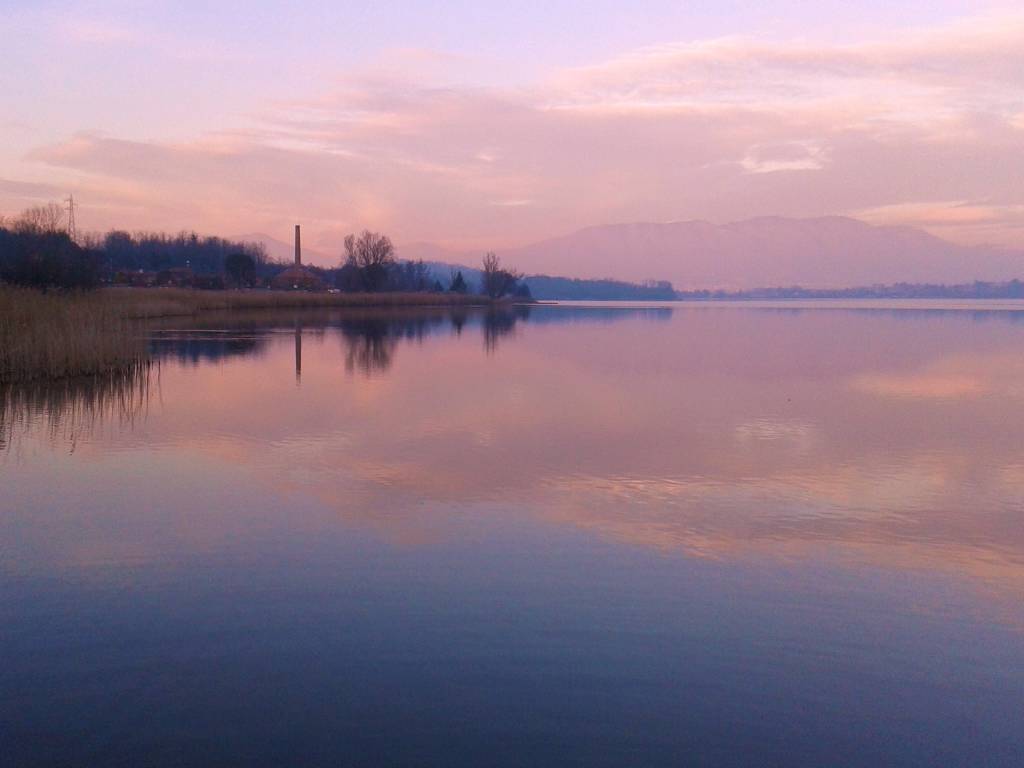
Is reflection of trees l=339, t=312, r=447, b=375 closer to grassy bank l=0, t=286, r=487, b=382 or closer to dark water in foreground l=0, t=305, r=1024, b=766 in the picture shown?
grassy bank l=0, t=286, r=487, b=382

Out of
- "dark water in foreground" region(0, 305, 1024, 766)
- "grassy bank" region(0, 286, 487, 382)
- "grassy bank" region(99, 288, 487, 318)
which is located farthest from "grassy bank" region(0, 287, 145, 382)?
"grassy bank" region(99, 288, 487, 318)

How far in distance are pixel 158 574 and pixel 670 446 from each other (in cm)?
574

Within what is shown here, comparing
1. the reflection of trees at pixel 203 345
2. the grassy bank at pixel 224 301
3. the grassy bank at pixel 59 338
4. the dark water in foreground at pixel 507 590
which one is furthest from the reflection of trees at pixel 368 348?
the dark water in foreground at pixel 507 590

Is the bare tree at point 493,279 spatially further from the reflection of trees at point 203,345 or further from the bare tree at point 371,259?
the reflection of trees at point 203,345

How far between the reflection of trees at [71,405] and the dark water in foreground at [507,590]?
0.31 ft

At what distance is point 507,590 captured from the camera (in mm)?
5129

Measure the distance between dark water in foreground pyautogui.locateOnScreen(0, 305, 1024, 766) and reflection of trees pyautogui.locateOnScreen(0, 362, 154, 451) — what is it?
0.09m

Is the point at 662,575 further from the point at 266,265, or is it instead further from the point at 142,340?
the point at 266,265

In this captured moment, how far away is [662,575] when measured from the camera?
544 centimetres

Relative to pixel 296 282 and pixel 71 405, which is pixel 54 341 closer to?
pixel 71 405

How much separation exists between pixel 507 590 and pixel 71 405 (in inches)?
346

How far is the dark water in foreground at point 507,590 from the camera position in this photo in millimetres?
3652

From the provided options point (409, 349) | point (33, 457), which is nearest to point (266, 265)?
point (409, 349)

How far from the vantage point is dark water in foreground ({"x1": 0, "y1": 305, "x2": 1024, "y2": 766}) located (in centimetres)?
365
